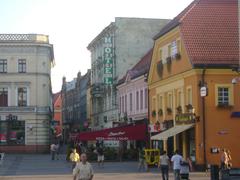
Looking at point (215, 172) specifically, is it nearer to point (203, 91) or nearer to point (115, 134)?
point (203, 91)

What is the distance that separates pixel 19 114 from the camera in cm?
7319

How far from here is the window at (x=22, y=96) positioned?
241ft

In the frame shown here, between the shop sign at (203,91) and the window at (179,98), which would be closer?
the shop sign at (203,91)

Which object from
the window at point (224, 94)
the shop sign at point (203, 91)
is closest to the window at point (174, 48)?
the window at point (224, 94)

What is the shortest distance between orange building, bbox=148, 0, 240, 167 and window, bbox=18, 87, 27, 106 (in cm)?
3125

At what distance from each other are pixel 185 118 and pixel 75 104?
281 feet

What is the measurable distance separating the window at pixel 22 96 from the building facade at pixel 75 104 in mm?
24097

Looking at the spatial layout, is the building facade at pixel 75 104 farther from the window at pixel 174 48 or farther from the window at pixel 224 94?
the window at pixel 224 94

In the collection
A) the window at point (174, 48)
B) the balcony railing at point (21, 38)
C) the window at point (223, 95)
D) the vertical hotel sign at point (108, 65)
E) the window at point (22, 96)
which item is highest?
the balcony railing at point (21, 38)

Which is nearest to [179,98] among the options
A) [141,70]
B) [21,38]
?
[141,70]

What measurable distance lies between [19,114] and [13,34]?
9500 mm

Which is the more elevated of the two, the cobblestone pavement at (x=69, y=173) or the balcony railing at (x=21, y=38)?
the balcony railing at (x=21, y=38)

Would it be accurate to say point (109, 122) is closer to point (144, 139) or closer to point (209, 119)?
point (144, 139)

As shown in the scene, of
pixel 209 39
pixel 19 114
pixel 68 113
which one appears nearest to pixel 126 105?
pixel 19 114
